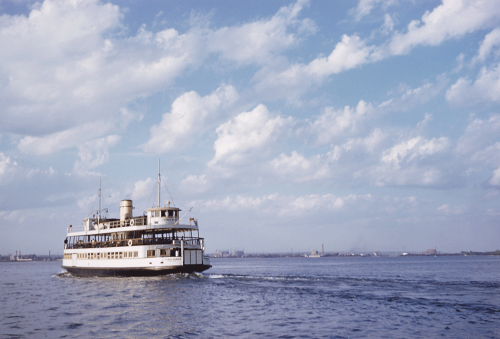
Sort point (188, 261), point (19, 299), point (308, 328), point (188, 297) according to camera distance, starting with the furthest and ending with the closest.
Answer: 1. point (188, 261)
2. point (19, 299)
3. point (188, 297)
4. point (308, 328)

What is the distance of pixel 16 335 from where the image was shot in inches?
989

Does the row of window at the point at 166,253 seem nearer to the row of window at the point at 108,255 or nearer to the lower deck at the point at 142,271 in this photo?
the lower deck at the point at 142,271

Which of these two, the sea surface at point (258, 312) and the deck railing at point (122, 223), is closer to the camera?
the sea surface at point (258, 312)

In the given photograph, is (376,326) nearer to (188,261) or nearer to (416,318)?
(416,318)

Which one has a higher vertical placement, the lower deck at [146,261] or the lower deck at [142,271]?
the lower deck at [146,261]

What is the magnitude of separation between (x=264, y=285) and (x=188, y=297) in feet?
46.0

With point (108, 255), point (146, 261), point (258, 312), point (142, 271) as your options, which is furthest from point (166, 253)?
point (258, 312)

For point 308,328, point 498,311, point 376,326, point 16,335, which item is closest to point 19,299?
point 16,335

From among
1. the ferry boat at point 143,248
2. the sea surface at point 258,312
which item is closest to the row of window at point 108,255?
the ferry boat at point 143,248

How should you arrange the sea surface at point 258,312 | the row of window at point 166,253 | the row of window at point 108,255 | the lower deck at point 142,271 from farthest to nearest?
the row of window at point 108,255, the row of window at point 166,253, the lower deck at point 142,271, the sea surface at point 258,312

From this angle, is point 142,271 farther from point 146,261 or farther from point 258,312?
point 258,312

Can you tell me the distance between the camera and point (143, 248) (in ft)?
200

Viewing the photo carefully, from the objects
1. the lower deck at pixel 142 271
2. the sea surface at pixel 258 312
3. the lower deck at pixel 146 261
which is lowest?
the sea surface at pixel 258 312

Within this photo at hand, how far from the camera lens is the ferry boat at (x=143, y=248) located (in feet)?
196
